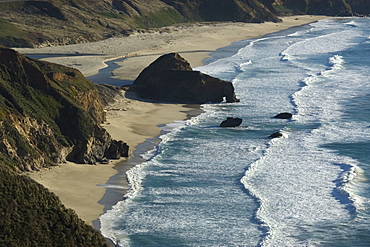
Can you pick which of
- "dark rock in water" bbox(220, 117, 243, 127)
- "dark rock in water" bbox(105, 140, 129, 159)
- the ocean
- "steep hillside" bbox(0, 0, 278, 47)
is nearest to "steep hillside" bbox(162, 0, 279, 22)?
"steep hillside" bbox(0, 0, 278, 47)

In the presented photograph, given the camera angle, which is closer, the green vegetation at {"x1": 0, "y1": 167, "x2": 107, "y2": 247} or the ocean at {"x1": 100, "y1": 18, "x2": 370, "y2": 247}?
the green vegetation at {"x1": 0, "y1": 167, "x2": 107, "y2": 247}

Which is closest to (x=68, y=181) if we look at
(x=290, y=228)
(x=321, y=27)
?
(x=290, y=228)

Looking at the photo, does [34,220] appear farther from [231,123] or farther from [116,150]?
[231,123]

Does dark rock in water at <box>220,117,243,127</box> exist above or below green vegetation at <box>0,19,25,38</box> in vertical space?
below

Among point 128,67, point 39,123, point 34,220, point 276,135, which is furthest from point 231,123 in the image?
point 128,67

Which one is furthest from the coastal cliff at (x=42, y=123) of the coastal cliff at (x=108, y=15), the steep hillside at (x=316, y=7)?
the steep hillside at (x=316, y=7)

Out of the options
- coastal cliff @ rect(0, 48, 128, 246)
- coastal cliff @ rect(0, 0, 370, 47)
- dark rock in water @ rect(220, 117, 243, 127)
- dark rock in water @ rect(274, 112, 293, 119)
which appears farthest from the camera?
coastal cliff @ rect(0, 0, 370, 47)

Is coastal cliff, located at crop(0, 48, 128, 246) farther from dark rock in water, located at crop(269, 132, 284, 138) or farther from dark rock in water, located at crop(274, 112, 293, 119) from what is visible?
dark rock in water, located at crop(274, 112, 293, 119)
